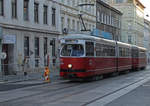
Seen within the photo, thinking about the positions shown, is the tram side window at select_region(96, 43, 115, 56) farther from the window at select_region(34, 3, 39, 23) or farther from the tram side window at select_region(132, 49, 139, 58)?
the window at select_region(34, 3, 39, 23)

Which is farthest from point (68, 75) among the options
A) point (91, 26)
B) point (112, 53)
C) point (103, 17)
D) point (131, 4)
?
point (131, 4)

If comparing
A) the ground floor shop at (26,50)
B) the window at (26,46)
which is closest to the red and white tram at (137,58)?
the ground floor shop at (26,50)

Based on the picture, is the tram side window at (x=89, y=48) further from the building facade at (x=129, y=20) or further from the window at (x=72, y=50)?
the building facade at (x=129, y=20)

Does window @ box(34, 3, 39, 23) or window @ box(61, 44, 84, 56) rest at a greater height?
window @ box(34, 3, 39, 23)

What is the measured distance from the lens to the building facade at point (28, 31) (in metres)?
30.4

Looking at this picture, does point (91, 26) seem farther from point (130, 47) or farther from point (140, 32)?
point (140, 32)

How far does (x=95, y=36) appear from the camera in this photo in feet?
83.1

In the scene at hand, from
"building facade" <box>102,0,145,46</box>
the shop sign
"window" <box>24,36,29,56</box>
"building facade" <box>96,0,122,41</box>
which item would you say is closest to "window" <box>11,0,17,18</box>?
the shop sign

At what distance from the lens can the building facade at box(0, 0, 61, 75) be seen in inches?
1198

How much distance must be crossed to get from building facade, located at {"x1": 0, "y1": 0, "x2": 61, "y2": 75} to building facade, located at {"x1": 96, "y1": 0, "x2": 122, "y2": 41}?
1745 centimetres

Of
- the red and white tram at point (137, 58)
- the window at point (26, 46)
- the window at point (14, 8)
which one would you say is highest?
the window at point (14, 8)

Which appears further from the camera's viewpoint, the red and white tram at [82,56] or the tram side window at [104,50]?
the tram side window at [104,50]

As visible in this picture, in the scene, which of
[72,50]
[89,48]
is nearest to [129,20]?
[89,48]

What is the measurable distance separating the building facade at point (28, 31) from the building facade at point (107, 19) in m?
17.5
